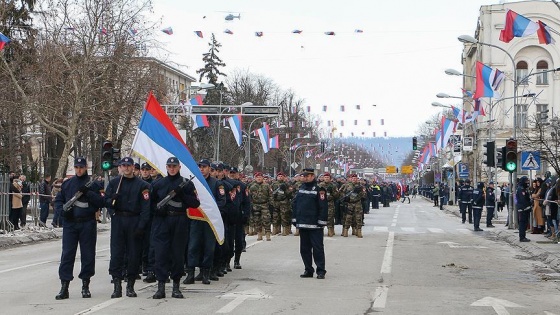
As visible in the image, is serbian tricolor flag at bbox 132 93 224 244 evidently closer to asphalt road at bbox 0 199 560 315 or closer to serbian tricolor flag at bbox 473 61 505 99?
asphalt road at bbox 0 199 560 315

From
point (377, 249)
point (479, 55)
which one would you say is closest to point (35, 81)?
point (377, 249)

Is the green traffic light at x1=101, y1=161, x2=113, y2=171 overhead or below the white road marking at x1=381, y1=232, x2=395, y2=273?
overhead

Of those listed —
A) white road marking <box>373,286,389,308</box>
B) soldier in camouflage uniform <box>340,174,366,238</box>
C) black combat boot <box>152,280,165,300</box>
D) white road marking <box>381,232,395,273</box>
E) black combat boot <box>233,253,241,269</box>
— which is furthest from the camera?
soldier in camouflage uniform <box>340,174,366,238</box>

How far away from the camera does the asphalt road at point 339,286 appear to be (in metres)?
12.6

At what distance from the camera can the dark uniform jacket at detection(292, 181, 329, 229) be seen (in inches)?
647

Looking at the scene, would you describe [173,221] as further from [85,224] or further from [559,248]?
[559,248]

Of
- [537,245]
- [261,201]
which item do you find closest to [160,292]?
[261,201]

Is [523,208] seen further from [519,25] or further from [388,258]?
[388,258]

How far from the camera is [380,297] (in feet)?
45.3

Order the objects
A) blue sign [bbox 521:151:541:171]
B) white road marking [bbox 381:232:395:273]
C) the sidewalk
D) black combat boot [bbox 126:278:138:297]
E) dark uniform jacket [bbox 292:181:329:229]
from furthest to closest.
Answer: blue sign [bbox 521:151:541:171] → the sidewalk → white road marking [bbox 381:232:395:273] → dark uniform jacket [bbox 292:181:329:229] → black combat boot [bbox 126:278:138:297]

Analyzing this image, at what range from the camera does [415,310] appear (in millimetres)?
12539

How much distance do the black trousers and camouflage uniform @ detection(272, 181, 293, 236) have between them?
11.9 meters

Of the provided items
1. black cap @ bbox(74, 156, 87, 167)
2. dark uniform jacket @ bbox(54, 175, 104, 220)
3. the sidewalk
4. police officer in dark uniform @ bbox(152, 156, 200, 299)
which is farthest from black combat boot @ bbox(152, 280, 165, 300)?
the sidewalk

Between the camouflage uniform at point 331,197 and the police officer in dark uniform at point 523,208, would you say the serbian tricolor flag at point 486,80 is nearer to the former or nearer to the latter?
the police officer in dark uniform at point 523,208
